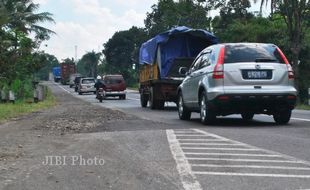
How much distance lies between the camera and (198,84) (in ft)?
45.9

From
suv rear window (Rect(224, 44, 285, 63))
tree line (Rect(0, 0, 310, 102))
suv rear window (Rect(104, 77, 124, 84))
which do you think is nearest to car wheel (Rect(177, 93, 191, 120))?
suv rear window (Rect(224, 44, 285, 63))

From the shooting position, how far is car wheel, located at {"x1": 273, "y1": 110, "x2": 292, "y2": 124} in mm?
13547

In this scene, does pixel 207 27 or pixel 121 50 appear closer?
pixel 207 27

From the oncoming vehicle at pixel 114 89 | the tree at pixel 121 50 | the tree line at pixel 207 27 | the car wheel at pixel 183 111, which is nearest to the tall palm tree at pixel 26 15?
the tree line at pixel 207 27

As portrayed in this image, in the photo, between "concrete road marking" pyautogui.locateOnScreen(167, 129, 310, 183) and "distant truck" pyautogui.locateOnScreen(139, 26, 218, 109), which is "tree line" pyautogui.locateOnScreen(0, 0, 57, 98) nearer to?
"distant truck" pyautogui.locateOnScreen(139, 26, 218, 109)

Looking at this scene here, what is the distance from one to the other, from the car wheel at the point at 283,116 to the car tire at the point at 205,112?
1.66 meters

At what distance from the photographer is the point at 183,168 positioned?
7.48 metres

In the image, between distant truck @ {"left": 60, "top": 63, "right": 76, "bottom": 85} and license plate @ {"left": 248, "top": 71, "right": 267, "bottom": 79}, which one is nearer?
license plate @ {"left": 248, "top": 71, "right": 267, "bottom": 79}

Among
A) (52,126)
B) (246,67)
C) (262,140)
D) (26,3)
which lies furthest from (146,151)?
(26,3)

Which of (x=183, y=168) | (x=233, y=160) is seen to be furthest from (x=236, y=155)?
(x=183, y=168)

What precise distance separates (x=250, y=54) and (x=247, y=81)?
64 cm

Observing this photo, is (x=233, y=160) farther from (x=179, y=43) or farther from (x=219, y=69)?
(x=179, y=43)

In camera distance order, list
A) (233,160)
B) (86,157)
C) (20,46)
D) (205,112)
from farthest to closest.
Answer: (20,46) < (205,112) < (86,157) < (233,160)

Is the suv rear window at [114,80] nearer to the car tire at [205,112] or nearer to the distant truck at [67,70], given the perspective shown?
the car tire at [205,112]
